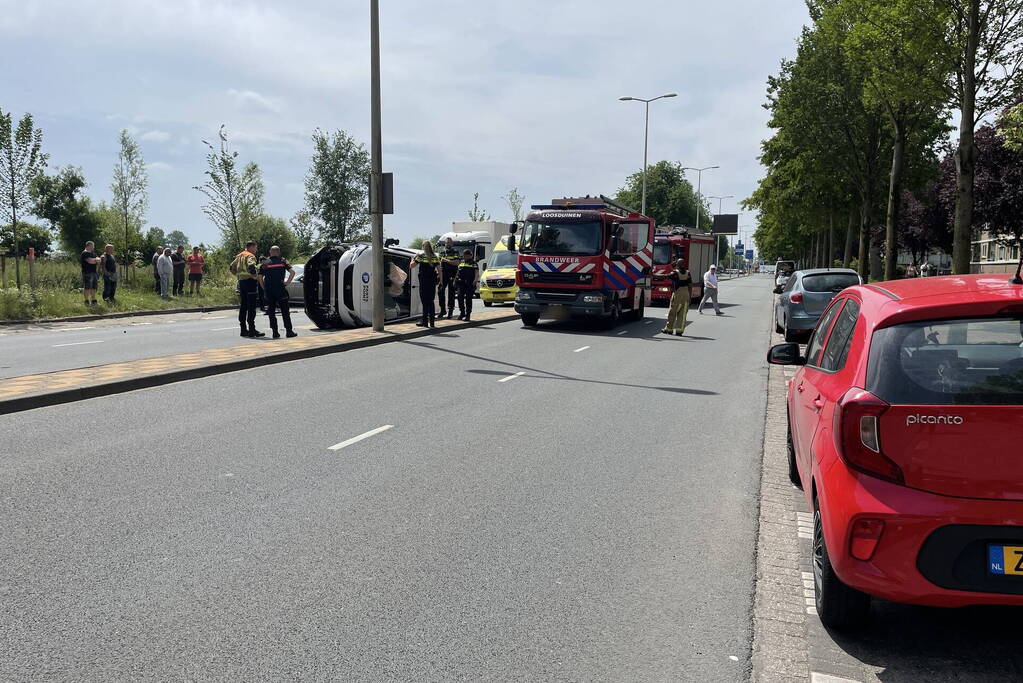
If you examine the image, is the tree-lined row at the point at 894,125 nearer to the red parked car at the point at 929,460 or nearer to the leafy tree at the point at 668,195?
the red parked car at the point at 929,460

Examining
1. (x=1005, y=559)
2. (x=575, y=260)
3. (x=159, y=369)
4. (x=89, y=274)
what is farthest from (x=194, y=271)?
(x=1005, y=559)

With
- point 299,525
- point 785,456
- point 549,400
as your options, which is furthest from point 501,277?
point 299,525

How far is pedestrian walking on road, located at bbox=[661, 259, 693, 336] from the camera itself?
59.4 ft

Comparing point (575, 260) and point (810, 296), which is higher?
point (575, 260)

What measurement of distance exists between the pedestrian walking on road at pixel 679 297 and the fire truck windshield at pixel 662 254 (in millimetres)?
11597

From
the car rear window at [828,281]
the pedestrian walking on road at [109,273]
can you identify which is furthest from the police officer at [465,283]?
the pedestrian walking on road at [109,273]

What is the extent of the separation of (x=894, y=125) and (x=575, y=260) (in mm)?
11099

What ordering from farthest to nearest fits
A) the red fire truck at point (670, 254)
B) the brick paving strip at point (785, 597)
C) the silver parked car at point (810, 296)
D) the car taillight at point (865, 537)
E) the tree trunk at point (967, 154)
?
1. the red fire truck at point (670, 254)
2. the silver parked car at point (810, 296)
3. the tree trunk at point (967, 154)
4. the brick paving strip at point (785, 597)
5. the car taillight at point (865, 537)

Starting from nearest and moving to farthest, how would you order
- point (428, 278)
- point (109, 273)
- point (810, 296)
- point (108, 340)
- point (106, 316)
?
point (810, 296) → point (108, 340) → point (428, 278) → point (106, 316) → point (109, 273)

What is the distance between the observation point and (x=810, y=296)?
629 inches

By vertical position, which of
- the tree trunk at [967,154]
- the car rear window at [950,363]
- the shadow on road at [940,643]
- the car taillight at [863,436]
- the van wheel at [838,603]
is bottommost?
the shadow on road at [940,643]

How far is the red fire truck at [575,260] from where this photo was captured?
62.7 ft

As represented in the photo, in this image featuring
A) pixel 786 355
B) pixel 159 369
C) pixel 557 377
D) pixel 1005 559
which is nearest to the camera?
pixel 1005 559

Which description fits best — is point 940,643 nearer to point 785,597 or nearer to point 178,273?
point 785,597
